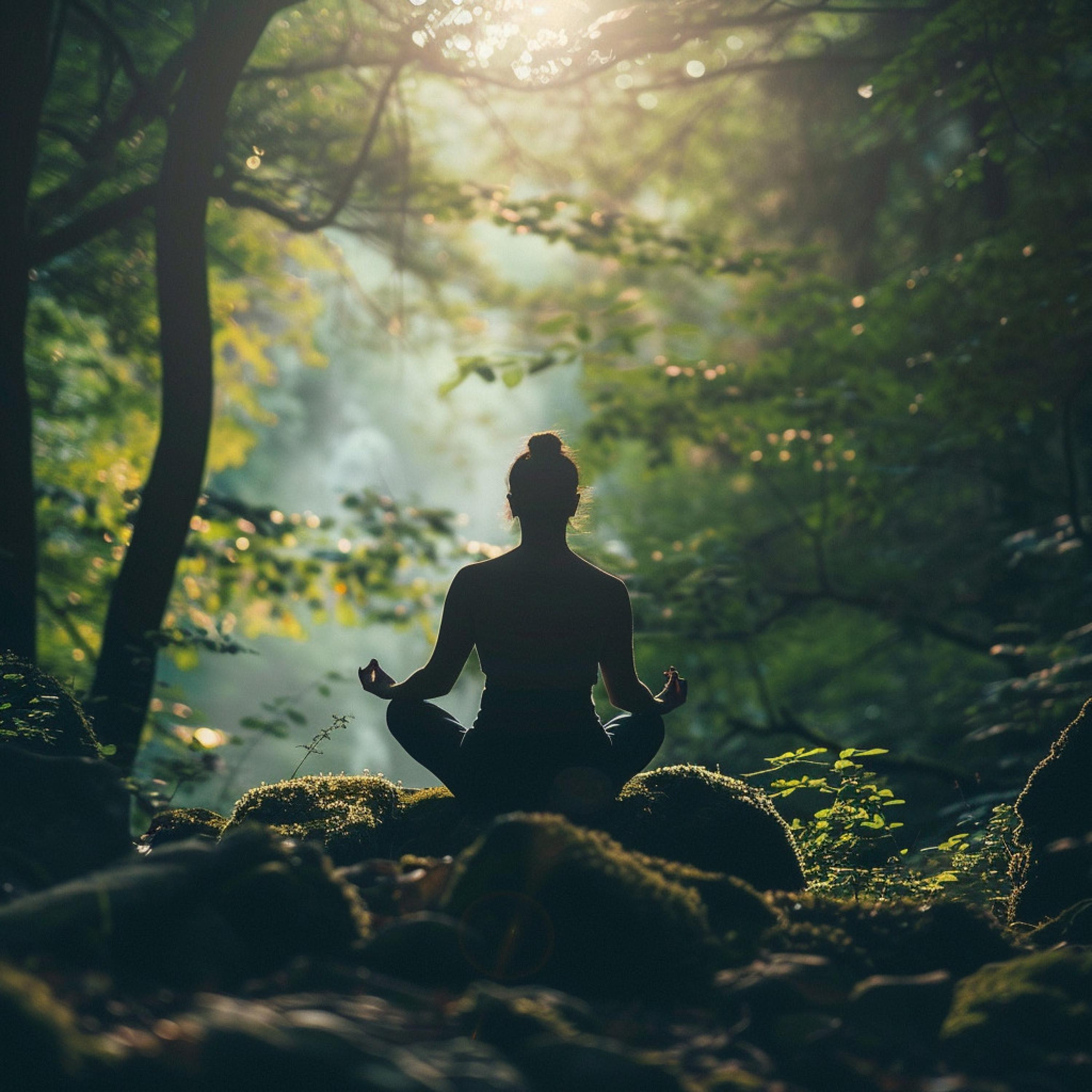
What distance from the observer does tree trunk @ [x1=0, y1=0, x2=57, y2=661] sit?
5633 mm

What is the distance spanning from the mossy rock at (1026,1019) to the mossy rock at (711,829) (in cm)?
148

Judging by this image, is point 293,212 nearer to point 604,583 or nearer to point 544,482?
point 544,482

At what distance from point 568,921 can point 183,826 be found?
2654 millimetres

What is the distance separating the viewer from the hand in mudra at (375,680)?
3.95 m

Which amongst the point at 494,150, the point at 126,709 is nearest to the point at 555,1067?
the point at 126,709

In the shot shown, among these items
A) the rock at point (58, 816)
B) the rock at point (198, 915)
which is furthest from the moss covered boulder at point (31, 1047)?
the rock at point (58, 816)

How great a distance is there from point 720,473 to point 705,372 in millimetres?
6151

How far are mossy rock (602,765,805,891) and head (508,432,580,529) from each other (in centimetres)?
143

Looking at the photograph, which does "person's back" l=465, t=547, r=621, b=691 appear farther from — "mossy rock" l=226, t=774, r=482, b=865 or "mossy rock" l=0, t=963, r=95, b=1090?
"mossy rock" l=0, t=963, r=95, b=1090

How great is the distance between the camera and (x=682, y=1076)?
2.06 meters

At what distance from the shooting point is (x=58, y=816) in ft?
10.6

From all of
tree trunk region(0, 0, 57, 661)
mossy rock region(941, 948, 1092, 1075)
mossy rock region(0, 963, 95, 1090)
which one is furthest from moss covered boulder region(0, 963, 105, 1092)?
tree trunk region(0, 0, 57, 661)

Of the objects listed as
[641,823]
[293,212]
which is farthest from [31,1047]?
[293,212]

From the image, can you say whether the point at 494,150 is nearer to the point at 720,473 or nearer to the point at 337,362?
the point at 720,473
